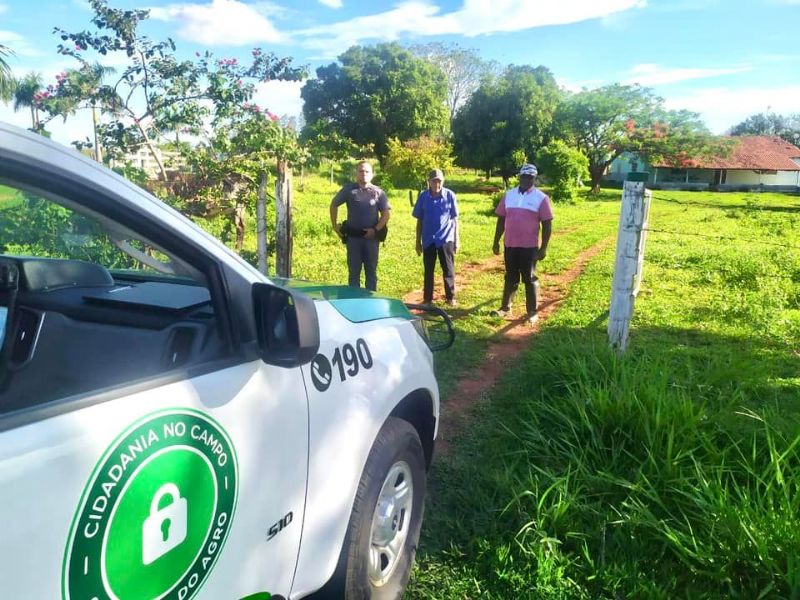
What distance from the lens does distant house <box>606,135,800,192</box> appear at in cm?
4866

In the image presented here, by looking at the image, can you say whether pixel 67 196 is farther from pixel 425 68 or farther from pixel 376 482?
pixel 425 68

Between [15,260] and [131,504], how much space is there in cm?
121

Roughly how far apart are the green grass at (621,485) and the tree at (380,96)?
135 ft

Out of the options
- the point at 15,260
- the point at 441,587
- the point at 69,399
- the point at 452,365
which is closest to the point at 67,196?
the point at 69,399

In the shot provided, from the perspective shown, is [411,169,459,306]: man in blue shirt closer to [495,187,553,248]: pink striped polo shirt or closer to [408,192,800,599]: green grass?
[495,187,553,248]: pink striped polo shirt

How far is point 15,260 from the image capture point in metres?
2.07

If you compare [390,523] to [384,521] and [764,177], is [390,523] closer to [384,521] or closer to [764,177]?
[384,521]

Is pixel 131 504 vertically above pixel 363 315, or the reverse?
pixel 363 315

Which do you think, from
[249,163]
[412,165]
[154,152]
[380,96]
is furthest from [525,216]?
[380,96]

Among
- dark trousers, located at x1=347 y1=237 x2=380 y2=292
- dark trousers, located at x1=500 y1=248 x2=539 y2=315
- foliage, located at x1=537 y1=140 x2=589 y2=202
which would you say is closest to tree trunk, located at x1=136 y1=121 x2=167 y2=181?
dark trousers, located at x1=347 y1=237 x2=380 y2=292

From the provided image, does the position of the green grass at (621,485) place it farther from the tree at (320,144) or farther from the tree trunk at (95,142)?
the tree trunk at (95,142)

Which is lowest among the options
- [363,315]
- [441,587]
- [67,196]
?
[441,587]

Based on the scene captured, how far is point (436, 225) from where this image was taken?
7305 mm

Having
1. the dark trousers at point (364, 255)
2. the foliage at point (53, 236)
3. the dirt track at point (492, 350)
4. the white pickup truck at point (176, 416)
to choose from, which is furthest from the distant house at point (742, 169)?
the white pickup truck at point (176, 416)
